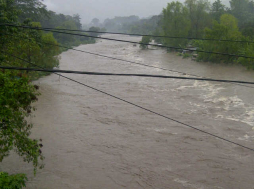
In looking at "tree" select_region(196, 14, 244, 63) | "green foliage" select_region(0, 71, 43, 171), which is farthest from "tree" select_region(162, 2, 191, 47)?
"green foliage" select_region(0, 71, 43, 171)

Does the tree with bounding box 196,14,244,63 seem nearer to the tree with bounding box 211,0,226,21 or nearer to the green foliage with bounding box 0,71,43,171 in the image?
the tree with bounding box 211,0,226,21

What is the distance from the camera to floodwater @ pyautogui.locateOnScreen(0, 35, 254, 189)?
8406mm

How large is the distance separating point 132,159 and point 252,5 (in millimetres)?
46813

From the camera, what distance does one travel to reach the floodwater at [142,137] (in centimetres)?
841

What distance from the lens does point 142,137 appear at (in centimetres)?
1095

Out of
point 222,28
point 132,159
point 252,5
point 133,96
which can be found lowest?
point 132,159

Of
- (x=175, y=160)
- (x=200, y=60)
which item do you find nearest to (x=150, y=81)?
(x=200, y=60)

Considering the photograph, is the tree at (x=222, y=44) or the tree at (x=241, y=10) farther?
the tree at (x=241, y=10)

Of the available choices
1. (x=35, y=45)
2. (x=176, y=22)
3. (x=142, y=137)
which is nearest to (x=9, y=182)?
(x=142, y=137)

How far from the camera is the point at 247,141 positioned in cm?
1042

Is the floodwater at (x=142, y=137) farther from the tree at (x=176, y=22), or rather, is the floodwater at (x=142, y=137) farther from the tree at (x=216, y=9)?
the tree at (x=216, y=9)

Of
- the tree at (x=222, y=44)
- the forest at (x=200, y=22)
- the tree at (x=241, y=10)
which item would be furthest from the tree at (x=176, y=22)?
the tree at (x=241, y=10)

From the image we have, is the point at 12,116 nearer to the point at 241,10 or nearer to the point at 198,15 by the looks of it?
the point at 198,15

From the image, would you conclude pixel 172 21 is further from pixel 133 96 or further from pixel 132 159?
pixel 132 159
